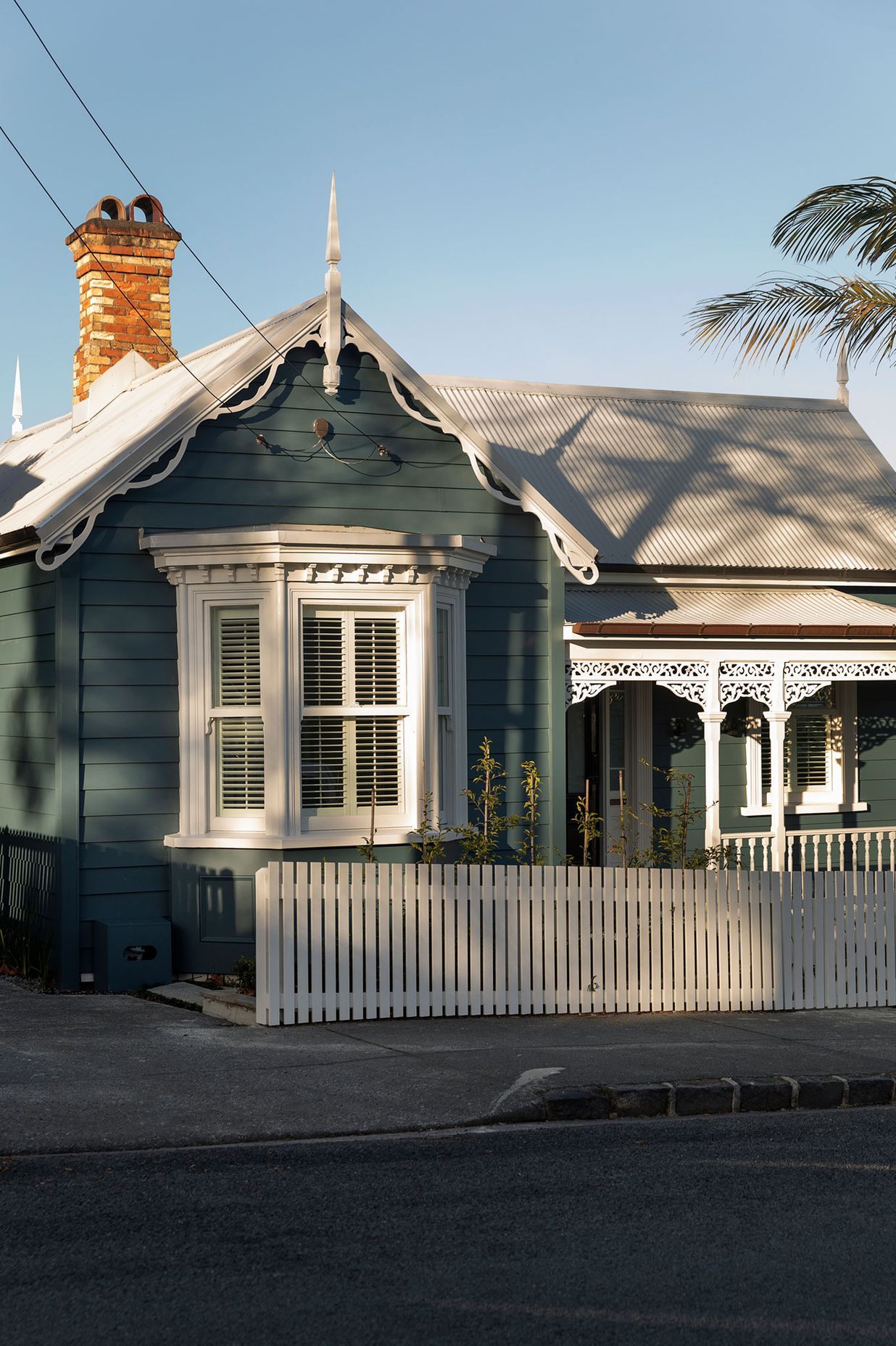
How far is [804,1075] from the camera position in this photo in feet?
27.9

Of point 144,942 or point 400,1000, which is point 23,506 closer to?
point 144,942

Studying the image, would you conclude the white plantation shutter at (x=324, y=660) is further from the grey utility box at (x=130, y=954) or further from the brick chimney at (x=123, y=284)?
the brick chimney at (x=123, y=284)

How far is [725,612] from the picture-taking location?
14.8m

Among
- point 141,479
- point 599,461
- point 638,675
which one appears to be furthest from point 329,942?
point 599,461

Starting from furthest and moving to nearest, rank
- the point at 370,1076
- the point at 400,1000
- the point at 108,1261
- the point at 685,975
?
1. the point at 685,975
2. the point at 400,1000
3. the point at 370,1076
4. the point at 108,1261

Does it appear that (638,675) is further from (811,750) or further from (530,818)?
(811,750)

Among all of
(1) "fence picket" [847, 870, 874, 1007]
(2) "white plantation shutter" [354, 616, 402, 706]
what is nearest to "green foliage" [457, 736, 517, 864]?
(2) "white plantation shutter" [354, 616, 402, 706]

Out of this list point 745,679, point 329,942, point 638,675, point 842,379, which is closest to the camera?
point 329,942

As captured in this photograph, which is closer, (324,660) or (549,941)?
(549,941)

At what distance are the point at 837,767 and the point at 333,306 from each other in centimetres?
770

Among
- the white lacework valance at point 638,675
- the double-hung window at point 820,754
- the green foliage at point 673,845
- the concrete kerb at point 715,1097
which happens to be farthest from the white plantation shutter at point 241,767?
the double-hung window at point 820,754

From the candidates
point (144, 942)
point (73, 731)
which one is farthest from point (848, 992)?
point (73, 731)

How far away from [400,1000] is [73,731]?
3184 millimetres

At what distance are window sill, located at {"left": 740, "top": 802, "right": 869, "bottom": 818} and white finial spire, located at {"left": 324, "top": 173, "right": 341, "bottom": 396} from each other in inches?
253
